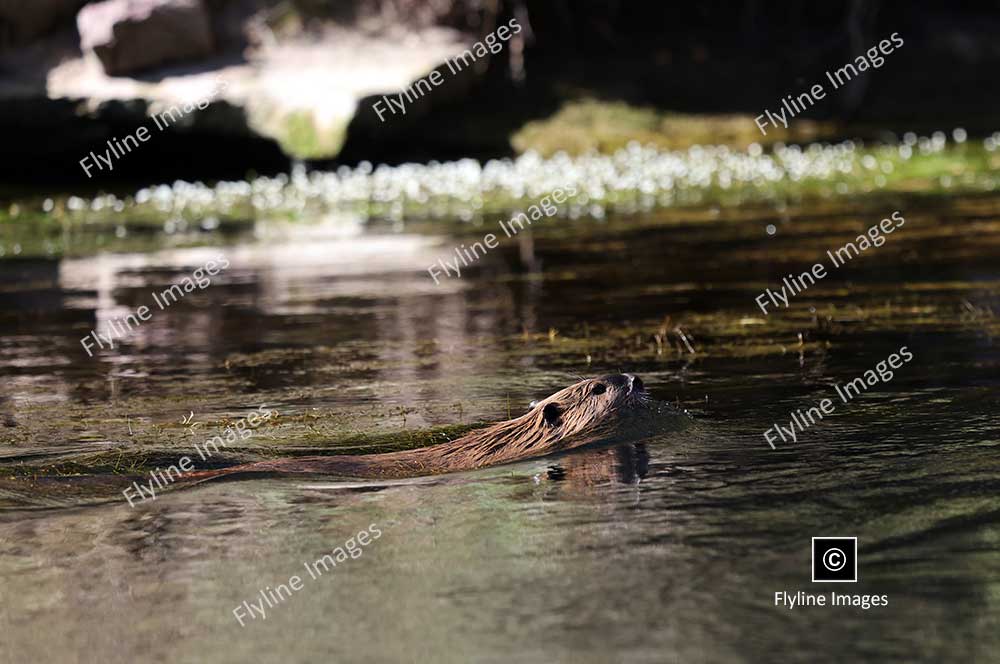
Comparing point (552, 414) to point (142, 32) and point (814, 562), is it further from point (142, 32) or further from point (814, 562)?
point (142, 32)

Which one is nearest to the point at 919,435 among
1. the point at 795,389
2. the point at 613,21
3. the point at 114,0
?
the point at 795,389

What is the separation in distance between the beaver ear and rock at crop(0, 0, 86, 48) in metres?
19.8

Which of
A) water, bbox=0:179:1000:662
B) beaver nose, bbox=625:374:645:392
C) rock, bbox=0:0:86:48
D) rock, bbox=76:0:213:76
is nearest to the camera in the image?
water, bbox=0:179:1000:662

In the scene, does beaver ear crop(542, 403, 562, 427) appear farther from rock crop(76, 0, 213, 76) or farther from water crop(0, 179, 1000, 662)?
rock crop(76, 0, 213, 76)

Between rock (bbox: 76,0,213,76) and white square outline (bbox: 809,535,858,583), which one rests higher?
rock (bbox: 76,0,213,76)

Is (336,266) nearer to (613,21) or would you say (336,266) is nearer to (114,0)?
(114,0)

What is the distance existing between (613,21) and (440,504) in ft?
75.0

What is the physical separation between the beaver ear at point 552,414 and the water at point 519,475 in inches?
7.5

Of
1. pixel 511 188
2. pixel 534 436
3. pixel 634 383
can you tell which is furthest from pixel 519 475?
pixel 511 188

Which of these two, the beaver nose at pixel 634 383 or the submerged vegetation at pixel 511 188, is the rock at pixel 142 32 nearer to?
the submerged vegetation at pixel 511 188

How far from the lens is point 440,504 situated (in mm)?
6625

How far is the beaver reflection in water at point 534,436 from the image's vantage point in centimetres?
732

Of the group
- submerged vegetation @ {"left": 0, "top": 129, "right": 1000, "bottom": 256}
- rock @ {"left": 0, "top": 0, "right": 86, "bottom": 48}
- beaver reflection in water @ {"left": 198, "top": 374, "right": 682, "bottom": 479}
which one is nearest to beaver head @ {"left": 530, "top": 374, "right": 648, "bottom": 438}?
beaver reflection in water @ {"left": 198, "top": 374, "right": 682, "bottom": 479}

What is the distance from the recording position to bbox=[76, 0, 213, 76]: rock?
2403 cm
